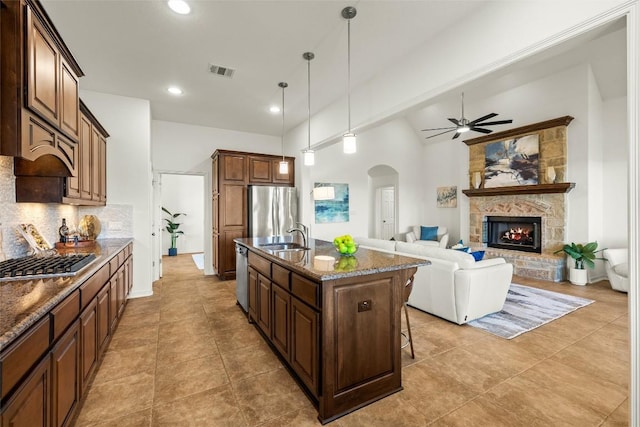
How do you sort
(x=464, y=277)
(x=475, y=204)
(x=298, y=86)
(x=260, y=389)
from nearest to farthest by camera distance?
(x=260, y=389)
(x=464, y=277)
(x=298, y=86)
(x=475, y=204)

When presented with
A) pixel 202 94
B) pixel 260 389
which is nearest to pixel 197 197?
pixel 202 94

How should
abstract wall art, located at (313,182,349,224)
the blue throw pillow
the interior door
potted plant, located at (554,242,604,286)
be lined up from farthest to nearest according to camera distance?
the interior door, the blue throw pillow, abstract wall art, located at (313,182,349,224), potted plant, located at (554,242,604,286)

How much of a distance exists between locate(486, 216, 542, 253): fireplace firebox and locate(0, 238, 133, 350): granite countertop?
728 cm

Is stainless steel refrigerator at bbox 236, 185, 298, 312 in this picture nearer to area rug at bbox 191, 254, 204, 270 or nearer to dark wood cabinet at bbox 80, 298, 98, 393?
area rug at bbox 191, 254, 204, 270

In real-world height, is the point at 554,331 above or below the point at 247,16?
below

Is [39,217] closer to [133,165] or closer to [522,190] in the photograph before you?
[133,165]

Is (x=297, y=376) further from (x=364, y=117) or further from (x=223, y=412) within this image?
(x=364, y=117)

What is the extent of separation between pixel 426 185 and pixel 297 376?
7.55 meters

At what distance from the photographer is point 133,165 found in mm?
4289

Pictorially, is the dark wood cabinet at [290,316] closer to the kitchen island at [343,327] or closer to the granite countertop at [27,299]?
the kitchen island at [343,327]

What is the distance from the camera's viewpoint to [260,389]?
2.11 meters

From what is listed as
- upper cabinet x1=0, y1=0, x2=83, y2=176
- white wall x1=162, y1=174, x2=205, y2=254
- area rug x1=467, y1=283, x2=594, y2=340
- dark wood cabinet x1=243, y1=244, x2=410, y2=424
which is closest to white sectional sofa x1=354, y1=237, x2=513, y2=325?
area rug x1=467, y1=283, x2=594, y2=340

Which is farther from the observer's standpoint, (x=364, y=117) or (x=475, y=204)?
(x=475, y=204)

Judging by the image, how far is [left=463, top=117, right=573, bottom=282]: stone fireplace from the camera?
5.41m
